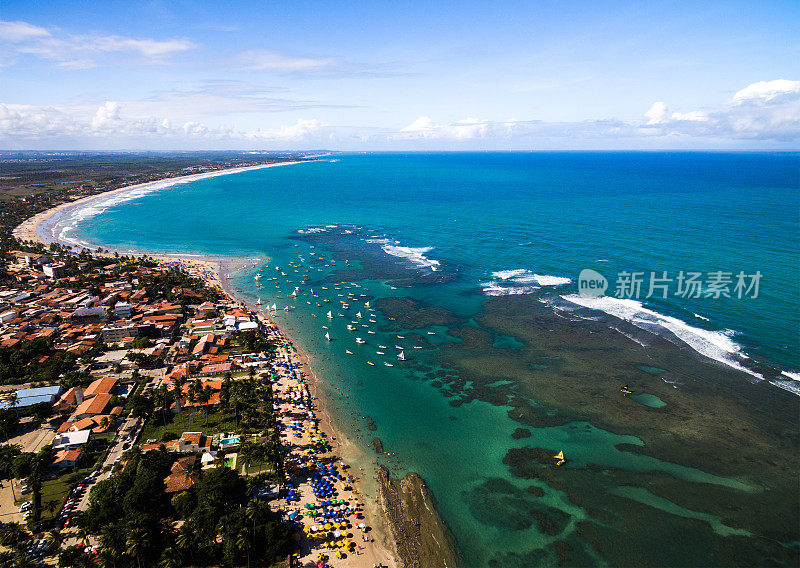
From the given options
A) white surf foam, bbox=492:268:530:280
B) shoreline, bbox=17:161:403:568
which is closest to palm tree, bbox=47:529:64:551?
shoreline, bbox=17:161:403:568

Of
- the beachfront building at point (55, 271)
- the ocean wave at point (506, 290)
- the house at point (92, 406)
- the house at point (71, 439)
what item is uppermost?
the beachfront building at point (55, 271)

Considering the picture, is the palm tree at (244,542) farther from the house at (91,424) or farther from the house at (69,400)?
the house at (69,400)

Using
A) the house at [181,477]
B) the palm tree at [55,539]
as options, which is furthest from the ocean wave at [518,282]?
the palm tree at [55,539]

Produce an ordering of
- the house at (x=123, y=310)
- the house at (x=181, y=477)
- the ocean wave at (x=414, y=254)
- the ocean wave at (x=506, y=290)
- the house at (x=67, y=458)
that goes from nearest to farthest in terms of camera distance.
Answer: the house at (x=181, y=477)
the house at (x=67, y=458)
the house at (x=123, y=310)
the ocean wave at (x=506, y=290)
the ocean wave at (x=414, y=254)

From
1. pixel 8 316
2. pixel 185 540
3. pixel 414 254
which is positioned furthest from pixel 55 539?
pixel 414 254

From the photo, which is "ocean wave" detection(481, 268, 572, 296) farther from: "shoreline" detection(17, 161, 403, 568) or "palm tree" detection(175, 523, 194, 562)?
"palm tree" detection(175, 523, 194, 562)

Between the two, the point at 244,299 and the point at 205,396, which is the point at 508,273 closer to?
the point at 244,299

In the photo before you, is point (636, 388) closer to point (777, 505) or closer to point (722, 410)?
point (722, 410)
